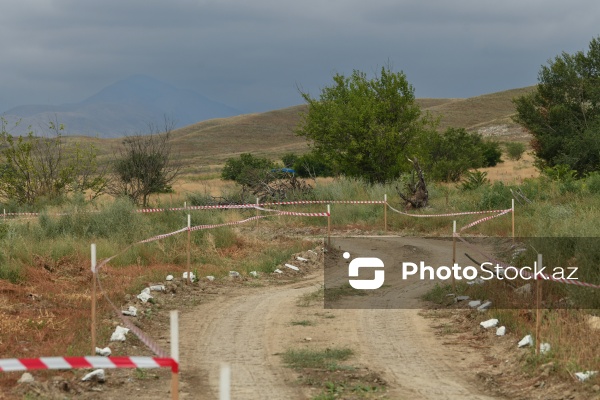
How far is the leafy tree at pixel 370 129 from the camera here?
38.1 metres

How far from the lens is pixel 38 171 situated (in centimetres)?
3416

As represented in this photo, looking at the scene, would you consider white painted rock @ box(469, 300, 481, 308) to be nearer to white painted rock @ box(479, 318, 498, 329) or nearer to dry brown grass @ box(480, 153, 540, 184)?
white painted rock @ box(479, 318, 498, 329)

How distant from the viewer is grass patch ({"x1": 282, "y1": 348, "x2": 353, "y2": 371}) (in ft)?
32.3

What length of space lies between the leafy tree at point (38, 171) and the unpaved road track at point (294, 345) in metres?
20.0

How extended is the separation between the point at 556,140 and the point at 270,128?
109m

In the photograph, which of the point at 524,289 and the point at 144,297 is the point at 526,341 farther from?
the point at 144,297

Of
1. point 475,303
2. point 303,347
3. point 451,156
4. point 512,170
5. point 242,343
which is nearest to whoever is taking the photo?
point 303,347

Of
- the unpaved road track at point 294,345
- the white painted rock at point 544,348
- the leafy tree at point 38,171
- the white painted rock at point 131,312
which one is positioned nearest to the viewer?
the unpaved road track at point 294,345

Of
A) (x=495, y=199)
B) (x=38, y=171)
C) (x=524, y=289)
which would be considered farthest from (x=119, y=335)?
(x=38, y=171)

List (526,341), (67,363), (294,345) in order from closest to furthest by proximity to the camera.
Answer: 1. (67,363)
2. (526,341)
3. (294,345)

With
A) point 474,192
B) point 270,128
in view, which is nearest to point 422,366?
point 474,192

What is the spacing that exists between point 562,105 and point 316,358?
42739 millimetres

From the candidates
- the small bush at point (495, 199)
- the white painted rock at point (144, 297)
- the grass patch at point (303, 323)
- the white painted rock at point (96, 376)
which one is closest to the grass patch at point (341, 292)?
the grass patch at point (303, 323)

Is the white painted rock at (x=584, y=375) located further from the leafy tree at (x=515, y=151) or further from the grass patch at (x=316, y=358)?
the leafy tree at (x=515, y=151)
